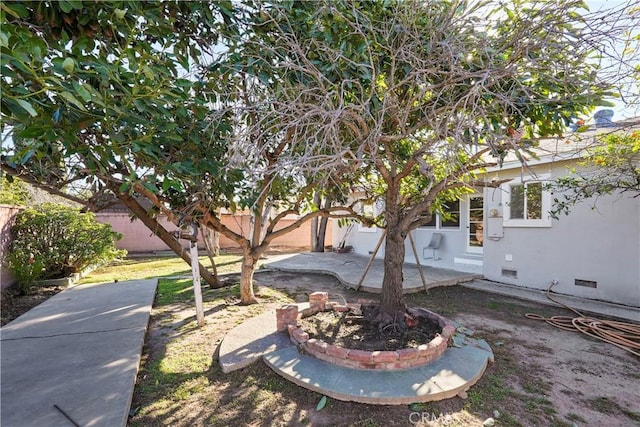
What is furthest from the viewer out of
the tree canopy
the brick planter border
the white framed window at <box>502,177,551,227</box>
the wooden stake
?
the white framed window at <box>502,177,551,227</box>

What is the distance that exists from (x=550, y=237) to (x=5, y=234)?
38.8ft

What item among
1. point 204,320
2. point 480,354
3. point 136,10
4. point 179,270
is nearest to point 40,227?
point 179,270

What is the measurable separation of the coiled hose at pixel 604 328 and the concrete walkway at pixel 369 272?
227 cm

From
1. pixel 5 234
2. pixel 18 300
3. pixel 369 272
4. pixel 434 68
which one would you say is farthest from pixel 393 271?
pixel 5 234

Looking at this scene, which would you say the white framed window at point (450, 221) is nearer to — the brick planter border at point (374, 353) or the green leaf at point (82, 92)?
the brick planter border at point (374, 353)

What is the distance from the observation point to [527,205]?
23.8ft

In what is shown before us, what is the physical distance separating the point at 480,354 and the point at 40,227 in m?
9.47

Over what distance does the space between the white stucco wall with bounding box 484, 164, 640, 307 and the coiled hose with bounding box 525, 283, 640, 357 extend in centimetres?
122

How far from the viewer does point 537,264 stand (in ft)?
23.1

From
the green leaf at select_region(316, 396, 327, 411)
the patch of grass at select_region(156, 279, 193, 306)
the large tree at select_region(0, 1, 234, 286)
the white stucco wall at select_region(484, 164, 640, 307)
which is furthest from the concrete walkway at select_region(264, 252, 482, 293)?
the large tree at select_region(0, 1, 234, 286)

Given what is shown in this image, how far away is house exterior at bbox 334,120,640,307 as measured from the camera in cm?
586

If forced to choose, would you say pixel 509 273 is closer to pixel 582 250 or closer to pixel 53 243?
pixel 582 250

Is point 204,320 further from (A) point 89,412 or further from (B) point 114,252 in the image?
(B) point 114,252

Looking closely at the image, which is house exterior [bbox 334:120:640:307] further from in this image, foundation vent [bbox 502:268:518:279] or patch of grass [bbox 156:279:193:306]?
patch of grass [bbox 156:279:193:306]
